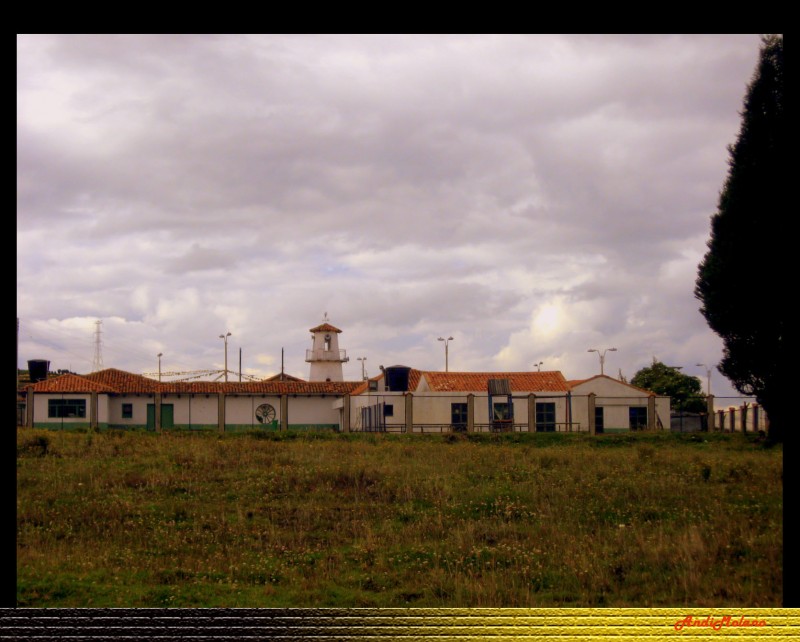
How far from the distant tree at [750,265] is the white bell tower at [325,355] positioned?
3418 cm

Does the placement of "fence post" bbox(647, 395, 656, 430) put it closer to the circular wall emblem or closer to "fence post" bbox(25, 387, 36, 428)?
the circular wall emblem

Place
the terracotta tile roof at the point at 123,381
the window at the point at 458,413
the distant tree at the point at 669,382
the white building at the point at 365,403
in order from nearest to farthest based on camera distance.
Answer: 1. the white building at the point at 365,403
2. the window at the point at 458,413
3. the terracotta tile roof at the point at 123,381
4. the distant tree at the point at 669,382

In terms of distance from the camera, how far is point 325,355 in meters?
49.7

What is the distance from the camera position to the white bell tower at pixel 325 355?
162ft

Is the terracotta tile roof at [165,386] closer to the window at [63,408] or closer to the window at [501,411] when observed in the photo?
the window at [63,408]

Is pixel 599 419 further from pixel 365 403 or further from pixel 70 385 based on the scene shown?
pixel 70 385

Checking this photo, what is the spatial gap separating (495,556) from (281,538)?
8.98 feet

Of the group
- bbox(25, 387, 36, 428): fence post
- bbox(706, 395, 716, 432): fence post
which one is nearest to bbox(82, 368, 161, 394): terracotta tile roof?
bbox(25, 387, 36, 428): fence post

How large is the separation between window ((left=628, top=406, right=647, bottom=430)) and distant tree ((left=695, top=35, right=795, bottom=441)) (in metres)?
15.8

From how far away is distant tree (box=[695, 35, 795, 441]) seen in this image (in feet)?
36.4

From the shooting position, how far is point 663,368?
47.5m

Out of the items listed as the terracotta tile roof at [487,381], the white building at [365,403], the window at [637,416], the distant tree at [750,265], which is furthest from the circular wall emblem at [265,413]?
the distant tree at [750,265]

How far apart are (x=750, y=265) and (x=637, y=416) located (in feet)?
63.8

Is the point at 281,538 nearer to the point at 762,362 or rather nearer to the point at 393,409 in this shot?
the point at 762,362
